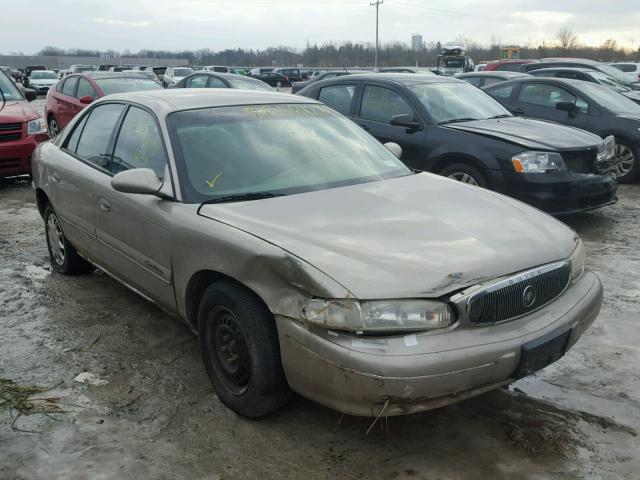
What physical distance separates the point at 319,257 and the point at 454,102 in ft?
17.3

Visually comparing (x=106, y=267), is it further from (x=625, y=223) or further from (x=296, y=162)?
(x=625, y=223)

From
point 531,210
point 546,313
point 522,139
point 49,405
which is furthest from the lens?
point 522,139

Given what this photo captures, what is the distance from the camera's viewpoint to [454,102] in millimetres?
7469

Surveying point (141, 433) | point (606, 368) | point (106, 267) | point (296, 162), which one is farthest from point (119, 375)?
point (606, 368)

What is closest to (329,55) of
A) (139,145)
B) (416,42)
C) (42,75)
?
(416,42)

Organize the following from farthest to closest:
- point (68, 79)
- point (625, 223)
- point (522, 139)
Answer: point (68, 79)
point (625, 223)
point (522, 139)

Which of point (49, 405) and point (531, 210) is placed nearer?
point (49, 405)

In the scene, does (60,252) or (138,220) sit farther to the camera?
(60,252)

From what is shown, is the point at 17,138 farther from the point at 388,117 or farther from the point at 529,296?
the point at 529,296

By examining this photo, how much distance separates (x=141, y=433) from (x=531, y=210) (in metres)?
2.40

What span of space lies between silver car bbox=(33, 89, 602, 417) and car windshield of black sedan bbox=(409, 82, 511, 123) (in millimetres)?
3068

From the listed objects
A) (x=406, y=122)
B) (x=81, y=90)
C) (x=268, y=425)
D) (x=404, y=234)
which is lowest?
(x=268, y=425)

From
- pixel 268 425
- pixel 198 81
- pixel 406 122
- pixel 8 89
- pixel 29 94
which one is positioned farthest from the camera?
pixel 198 81

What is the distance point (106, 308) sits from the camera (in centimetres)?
471
